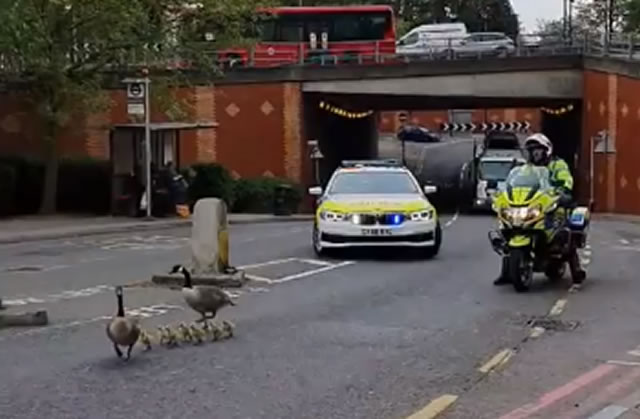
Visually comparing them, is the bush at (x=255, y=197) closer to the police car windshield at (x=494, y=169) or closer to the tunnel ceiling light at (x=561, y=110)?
the police car windshield at (x=494, y=169)

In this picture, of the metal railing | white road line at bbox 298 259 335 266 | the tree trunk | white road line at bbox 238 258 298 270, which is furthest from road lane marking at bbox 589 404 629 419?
the metal railing

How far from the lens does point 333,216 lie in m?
20.5

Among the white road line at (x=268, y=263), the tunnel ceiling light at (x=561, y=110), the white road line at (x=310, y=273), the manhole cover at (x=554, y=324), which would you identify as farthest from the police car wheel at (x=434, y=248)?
the tunnel ceiling light at (x=561, y=110)

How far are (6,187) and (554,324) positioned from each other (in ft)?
74.3

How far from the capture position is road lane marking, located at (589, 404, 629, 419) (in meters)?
8.62

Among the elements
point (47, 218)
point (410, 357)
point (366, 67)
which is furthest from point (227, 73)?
point (410, 357)

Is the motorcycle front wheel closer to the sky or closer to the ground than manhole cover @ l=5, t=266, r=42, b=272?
closer to the sky

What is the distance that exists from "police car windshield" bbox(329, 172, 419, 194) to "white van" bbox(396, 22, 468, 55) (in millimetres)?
31959

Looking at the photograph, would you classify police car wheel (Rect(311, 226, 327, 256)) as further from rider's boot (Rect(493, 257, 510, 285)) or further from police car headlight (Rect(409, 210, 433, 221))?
rider's boot (Rect(493, 257, 510, 285))

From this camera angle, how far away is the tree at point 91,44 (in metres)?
31.5

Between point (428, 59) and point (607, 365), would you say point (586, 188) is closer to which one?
point (428, 59)

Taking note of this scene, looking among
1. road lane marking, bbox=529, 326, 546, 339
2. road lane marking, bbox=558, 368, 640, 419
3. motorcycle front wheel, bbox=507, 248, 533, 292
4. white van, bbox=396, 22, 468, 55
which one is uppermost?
white van, bbox=396, 22, 468, 55

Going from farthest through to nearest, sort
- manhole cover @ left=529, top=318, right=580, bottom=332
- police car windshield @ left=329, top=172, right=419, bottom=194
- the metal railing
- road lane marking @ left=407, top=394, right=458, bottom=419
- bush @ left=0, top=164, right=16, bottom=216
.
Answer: the metal railing < bush @ left=0, top=164, right=16, bottom=216 < police car windshield @ left=329, top=172, right=419, bottom=194 < manhole cover @ left=529, top=318, right=580, bottom=332 < road lane marking @ left=407, top=394, right=458, bottom=419

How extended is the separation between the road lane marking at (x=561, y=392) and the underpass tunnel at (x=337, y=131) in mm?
42201
